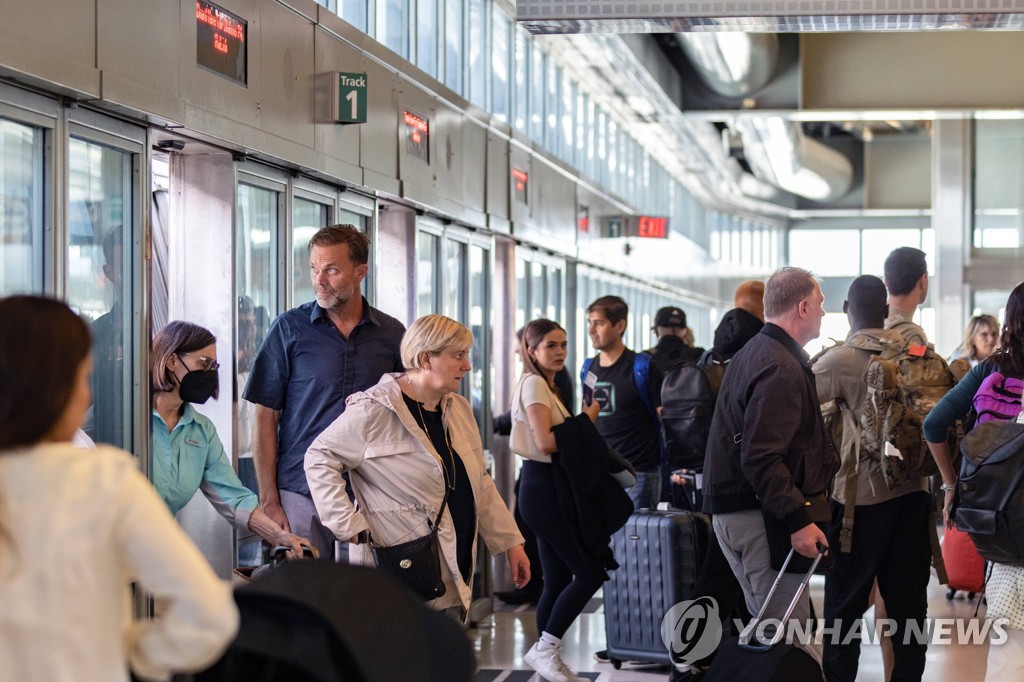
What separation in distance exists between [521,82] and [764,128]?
7.35 metres

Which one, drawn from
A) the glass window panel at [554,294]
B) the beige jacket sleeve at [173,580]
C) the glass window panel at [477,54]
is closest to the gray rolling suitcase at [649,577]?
the glass window panel at [477,54]

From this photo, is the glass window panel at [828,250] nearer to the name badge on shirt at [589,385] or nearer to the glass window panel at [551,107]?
the glass window panel at [551,107]

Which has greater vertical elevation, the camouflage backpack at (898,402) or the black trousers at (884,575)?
the camouflage backpack at (898,402)

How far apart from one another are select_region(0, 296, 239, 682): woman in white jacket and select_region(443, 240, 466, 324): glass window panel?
6.04m

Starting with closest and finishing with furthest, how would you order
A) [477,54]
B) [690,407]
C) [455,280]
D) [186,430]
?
[186,430] → [690,407] → [455,280] → [477,54]

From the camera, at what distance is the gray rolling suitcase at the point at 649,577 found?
6.30m

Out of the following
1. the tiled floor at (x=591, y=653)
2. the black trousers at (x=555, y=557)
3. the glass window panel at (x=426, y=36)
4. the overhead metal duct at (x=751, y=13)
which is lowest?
the tiled floor at (x=591, y=653)

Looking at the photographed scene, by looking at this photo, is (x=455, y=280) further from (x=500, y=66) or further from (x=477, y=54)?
(x=500, y=66)

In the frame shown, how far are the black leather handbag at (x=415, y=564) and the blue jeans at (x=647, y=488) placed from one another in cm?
385

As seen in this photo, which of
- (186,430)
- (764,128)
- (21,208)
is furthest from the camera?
(764,128)

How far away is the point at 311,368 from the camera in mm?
4719

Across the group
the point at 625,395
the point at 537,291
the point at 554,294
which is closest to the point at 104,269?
the point at 625,395

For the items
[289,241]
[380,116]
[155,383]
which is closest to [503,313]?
[380,116]

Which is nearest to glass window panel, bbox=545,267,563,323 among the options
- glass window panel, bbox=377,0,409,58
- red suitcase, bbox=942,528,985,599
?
glass window panel, bbox=377,0,409,58
